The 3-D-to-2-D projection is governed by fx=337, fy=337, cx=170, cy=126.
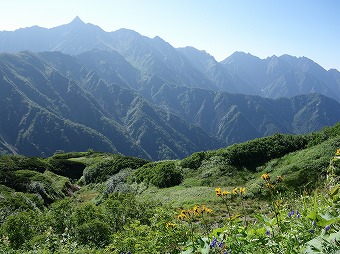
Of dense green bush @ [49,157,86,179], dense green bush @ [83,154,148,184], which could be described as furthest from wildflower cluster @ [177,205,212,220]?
dense green bush @ [49,157,86,179]

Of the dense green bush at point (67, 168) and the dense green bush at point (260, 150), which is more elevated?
the dense green bush at point (260, 150)

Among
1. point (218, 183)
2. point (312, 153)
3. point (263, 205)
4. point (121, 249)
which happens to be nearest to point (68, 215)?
point (121, 249)

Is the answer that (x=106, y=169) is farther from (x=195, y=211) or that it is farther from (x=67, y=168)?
(x=195, y=211)

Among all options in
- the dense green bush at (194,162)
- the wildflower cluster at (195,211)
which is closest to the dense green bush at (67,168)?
the dense green bush at (194,162)

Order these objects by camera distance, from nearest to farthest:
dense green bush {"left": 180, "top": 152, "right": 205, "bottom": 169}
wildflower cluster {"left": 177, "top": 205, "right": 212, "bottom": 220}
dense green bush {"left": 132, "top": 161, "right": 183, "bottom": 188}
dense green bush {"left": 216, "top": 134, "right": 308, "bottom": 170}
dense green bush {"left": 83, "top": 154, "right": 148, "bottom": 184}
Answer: wildflower cluster {"left": 177, "top": 205, "right": 212, "bottom": 220}
dense green bush {"left": 132, "top": 161, "right": 183, "bottom": 188}
dense green bush {"left": 216, "top": 134, "right": 308, "bottom": 170}
dense green bush {"left": 180, "top": 152, "right": 205, "bottom": 169}
dense green bush {"left": 83, "top": 154, "right": 148, "bottom": 184}

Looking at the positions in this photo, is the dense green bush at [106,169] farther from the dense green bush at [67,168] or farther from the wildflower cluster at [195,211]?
the wildflower cluster at [195,211]

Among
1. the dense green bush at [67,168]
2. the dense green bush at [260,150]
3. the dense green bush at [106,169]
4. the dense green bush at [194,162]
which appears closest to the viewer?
the dense green bush at [260,150]

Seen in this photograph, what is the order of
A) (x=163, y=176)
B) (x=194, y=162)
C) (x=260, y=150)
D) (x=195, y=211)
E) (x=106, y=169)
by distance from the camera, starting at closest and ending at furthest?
(x=195, y=211)
(x=163, y=176)
(x=260, y=150)
(x=194, y=162)
(x=106, y=169)

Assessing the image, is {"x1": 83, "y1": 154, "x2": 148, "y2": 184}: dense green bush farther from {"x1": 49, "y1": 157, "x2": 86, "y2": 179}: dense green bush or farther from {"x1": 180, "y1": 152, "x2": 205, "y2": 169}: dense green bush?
{"x1": 180, "y1": 152, "x2": 205, "y2": 169}: dense green bush

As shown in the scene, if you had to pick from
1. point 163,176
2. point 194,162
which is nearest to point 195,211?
point 163,176

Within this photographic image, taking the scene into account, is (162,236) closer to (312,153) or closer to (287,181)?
(287,181)

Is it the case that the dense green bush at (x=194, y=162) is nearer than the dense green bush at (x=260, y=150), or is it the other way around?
the dense green bush at (x=260, y=150)

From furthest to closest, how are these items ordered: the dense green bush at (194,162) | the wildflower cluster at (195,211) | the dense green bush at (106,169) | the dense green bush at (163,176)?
the dense green bush at (106,169), the dense green bush at (194,162), the dense green bush at (163,176), the wildflower cluster at (195,211)

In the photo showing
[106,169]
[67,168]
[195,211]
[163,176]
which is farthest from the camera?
[67,168]
